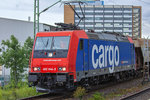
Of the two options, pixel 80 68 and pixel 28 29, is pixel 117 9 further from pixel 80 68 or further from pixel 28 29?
pixel 80 68

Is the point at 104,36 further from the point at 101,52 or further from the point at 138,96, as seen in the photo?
the point at 138,96

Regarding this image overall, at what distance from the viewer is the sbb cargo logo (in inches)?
548

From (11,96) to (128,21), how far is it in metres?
123

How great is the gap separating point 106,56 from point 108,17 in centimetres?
11569

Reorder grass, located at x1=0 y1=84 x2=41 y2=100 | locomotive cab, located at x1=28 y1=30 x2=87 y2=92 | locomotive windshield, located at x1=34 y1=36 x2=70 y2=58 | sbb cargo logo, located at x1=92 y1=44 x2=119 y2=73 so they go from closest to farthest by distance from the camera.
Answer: grass, located at x1=0 y1=84 x2=41 y2=100 < locomotive cab, located at x1=28 y1=30 x2=87 y2=92 < locomotive windshield, located at x1=34 y1=36 x2=70 y2=58 < sbb cargo logo, located at x1=92 y1=44 x2=119 y2=73

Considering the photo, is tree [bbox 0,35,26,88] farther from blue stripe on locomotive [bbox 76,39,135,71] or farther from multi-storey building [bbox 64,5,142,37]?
multi-storey building [bbox 64,5,142,37]

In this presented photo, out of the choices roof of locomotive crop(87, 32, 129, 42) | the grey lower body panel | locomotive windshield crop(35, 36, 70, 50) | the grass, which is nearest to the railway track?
the grey lower body panel

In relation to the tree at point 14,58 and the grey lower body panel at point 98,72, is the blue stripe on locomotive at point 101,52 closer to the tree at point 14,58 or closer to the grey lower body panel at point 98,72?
the grey lower body panel at point 98,72

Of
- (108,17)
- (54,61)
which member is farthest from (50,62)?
(108,17)

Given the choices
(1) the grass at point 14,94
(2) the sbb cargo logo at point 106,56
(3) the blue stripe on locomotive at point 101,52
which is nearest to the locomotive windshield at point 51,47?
(3) the blue stripe on locomotive at point 101,52

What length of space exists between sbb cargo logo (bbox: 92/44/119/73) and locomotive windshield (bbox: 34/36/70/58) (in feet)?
7.79

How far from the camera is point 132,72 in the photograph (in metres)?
20.2

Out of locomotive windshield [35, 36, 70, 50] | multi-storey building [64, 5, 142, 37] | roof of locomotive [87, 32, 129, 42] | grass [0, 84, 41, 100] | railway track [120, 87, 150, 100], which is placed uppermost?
multi-storey building [64, 5, 142, 37]

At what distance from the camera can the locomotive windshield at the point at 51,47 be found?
466 inches
